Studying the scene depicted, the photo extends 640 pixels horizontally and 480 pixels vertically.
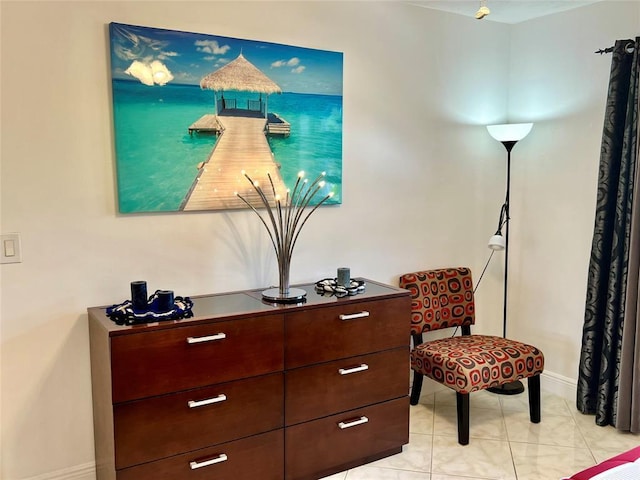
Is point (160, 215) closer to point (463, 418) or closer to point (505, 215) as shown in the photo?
point (463, 418)

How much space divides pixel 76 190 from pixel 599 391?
9.59 ft

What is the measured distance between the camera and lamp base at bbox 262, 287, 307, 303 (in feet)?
8.45

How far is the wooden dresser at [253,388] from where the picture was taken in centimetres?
219

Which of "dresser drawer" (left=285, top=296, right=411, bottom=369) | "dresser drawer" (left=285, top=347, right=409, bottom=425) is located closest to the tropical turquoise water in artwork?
"dresser drawer" (left=285, top=296, right=411, bottom=369)

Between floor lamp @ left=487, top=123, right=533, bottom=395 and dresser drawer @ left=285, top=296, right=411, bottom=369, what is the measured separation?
102 cm

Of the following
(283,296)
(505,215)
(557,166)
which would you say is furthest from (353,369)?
(557,166)

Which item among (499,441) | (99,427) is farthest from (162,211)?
(499,441)

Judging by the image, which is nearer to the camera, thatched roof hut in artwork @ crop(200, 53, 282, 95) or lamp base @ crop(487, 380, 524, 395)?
thatched roof hut in artwork @ crop(200, 53, 282, 95)

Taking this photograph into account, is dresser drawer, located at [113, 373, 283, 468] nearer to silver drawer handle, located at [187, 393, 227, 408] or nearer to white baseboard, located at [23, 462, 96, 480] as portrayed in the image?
silver drawer handle, located at [187, 393, 227, 408]

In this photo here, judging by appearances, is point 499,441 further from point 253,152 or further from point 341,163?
point 253,152

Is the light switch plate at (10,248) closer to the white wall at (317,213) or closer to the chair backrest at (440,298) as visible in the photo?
the white wall at (317,213)

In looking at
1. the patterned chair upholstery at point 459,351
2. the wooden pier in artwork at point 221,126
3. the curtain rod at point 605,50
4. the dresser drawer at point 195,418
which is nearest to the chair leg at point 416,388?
the patterned chair upholstery at point 459,351

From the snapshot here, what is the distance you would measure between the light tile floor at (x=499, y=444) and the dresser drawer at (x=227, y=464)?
352 millimetres

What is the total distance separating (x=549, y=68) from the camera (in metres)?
3.54
